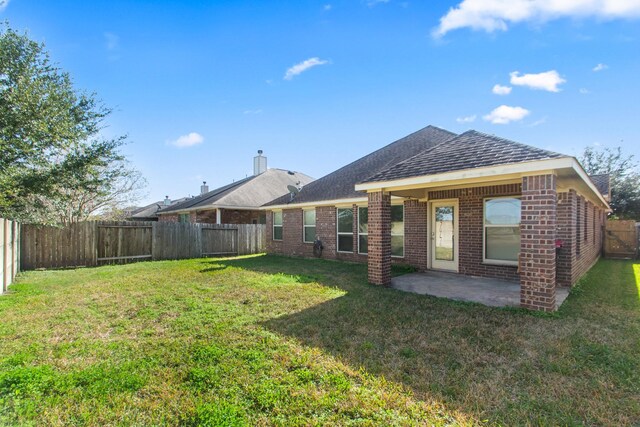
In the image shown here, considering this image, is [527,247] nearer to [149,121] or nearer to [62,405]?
[62,405]

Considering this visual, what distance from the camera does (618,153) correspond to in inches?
1154

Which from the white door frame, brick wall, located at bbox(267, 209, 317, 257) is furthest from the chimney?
the white door frame

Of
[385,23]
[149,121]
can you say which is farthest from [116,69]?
[385,23]

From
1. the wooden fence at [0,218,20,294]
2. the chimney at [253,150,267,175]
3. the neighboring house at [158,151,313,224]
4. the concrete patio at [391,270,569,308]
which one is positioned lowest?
the concrete patio at [391,270,569,308]

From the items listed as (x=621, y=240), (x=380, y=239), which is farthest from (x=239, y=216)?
(x=621, y=240)

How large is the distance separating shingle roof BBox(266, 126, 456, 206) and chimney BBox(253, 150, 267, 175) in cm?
996

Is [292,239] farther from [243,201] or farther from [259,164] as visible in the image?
[259,164]

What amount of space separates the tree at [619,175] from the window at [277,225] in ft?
89.4

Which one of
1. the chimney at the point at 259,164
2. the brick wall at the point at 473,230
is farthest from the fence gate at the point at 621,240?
the chimney at the point at 259,164

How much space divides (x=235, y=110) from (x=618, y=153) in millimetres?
35598

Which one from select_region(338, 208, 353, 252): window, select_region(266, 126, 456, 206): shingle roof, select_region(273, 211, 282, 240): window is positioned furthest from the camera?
select_region(273, 211, 282, 240): window

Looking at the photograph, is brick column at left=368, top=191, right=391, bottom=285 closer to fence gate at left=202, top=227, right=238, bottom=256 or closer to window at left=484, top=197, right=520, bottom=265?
window at left=484, top=197, right=520, bottom=265

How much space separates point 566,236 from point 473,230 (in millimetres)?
2009

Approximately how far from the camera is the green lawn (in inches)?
104
